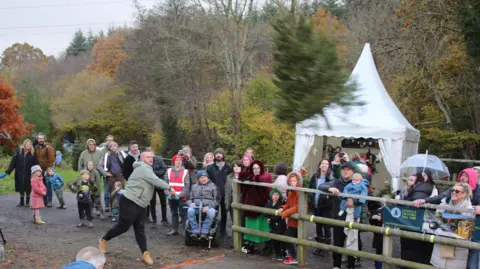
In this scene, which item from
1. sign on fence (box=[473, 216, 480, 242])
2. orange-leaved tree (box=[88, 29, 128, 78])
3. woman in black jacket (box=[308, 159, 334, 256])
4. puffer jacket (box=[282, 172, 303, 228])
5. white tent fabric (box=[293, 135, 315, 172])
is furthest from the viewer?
orange-leaved tree (box=[88, 29, 128, 78])

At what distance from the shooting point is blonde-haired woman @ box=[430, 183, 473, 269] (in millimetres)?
6449

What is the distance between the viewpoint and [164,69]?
33.0m

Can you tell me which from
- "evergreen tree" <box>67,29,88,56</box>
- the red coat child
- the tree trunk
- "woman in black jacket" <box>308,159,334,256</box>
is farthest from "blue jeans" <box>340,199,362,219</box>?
"evergreen tree" <box>67,29,88,56</box>

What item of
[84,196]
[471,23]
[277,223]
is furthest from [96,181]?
[471,23]

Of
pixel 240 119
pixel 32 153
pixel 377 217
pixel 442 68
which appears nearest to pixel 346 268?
pixel 377 217

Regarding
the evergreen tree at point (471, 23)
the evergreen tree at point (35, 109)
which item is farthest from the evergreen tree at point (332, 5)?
the evergreen tree at point (35, 109)

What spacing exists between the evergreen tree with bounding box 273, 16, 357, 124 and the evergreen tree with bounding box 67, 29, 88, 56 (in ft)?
258

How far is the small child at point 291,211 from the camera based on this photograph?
8.29 m

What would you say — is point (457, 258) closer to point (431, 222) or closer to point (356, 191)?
point (431, 222)

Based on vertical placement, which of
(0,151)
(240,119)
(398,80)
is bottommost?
(0,151)

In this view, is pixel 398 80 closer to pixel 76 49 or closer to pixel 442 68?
pixel 442 68

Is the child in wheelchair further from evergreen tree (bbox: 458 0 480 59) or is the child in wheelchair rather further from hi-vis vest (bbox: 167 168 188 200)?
evergreen tree (bbox: 458 0 480 59)

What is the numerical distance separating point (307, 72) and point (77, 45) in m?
80.6

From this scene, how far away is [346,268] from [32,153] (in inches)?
336
